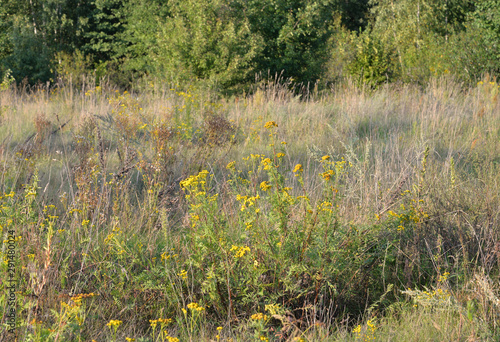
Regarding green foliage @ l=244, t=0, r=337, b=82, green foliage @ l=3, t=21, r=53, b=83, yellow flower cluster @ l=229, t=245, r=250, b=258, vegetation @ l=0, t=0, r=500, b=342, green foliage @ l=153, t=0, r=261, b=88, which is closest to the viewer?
yellow flower cluster @ l=229, t=245, r=250, b=258

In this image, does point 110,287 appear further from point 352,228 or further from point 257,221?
point 352,228

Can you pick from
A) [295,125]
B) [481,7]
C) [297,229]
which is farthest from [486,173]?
[481,7]

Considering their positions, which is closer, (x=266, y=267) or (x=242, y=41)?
(x=266, y=267)

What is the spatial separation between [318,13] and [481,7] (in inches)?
167

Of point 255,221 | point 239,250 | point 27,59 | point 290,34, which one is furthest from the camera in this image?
point 27,59

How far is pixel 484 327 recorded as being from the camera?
81.9 inches

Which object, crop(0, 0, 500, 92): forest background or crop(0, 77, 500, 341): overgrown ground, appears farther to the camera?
crop(0, 0, 500, 92): forest background

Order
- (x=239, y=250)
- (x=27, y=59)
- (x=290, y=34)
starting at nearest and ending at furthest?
(x=239, y=250)
(x=290, y=34)
(x=27, y=59)

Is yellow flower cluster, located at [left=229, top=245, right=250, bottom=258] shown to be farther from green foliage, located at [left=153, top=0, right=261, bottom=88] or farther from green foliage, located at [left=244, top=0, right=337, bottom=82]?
green foliage, located at [left=244, top=0, right=337, bottom=82]

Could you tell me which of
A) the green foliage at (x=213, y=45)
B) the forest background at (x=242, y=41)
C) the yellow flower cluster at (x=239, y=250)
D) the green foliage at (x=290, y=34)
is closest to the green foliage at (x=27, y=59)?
the forest background at (x=242, y=41)

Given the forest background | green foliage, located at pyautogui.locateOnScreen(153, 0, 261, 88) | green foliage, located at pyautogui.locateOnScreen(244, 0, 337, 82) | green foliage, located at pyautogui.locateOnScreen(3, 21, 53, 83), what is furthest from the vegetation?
green foliage, located at pyautogui.locateOnScreen(3, 21, 53, 83)

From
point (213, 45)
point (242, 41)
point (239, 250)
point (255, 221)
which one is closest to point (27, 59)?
point (213, 45)

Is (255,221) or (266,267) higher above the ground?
(255,221)

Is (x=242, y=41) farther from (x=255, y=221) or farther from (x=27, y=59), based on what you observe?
(x=255, y=221)
